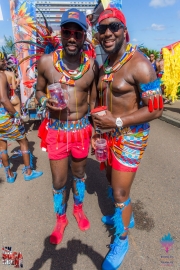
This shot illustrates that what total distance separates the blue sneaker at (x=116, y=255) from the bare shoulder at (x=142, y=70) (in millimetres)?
1504

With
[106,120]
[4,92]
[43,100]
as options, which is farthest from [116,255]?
[4,92]

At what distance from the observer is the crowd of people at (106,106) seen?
1.65 m

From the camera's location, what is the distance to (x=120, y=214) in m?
1.94

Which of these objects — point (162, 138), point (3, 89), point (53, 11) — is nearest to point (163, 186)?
point (162, 138)

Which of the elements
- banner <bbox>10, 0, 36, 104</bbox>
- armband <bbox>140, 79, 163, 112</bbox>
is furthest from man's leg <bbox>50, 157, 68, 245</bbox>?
banner <bbox>10, 0, 36, 104</bbox>

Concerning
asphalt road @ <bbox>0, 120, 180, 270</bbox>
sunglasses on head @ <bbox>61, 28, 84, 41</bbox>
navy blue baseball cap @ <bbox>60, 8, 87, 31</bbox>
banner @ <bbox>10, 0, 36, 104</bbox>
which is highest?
banner @ <bbox>10, 0, 36, 104</bbox>

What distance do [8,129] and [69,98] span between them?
4.95ft

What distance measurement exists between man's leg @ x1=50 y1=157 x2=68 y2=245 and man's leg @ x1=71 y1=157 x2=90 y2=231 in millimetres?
140

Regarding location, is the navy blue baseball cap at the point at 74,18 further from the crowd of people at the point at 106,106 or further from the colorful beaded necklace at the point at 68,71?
the colorful beaded necklace at the point at 68,71

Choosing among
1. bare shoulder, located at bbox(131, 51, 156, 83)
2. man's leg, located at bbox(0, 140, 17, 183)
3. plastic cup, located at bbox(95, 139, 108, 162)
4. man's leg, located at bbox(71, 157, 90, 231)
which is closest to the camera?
bare shoulder, located at bbox(131, 51, 156, 83)

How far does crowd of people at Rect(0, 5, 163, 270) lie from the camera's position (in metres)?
1.65

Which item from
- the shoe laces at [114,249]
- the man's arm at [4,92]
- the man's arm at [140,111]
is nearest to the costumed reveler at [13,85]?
the man's arm at [4,92]

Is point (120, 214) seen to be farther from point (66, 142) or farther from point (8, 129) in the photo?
point (8, 129)

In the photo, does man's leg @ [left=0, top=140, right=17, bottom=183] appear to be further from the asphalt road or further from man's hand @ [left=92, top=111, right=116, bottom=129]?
man's hand @ [left=92, top=111, right=116, bottom=129]
